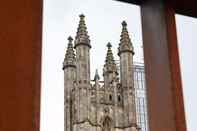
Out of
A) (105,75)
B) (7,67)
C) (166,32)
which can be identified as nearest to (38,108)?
(7,67)

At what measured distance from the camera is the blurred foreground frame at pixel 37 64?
74 cm

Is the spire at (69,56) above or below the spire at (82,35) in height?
below

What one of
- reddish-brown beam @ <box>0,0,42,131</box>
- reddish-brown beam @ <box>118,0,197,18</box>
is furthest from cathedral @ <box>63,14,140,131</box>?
reddish-brown beam @ <box>0,0,42,131</box>

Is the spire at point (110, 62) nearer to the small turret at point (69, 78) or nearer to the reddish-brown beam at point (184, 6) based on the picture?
the small turret at point (69, 78)

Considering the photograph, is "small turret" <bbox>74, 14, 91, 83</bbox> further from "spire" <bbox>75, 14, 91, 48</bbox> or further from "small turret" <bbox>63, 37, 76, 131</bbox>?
"small turret" <bbox>63, 37, 76, 131</bbox>

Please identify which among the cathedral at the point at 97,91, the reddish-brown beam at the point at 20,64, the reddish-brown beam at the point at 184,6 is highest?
the cathedral at the point at 97,91

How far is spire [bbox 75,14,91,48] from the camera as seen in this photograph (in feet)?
80.5

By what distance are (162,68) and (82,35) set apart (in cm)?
2395

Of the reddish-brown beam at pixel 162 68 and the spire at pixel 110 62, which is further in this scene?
the spire at pixel 110 62

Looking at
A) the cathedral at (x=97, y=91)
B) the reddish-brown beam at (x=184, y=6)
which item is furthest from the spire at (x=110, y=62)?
the reddish-brown beam at (x=184, y=6)

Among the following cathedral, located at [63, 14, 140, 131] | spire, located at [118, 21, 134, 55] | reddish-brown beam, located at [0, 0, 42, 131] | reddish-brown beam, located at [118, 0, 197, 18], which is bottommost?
reddish-brown beam, located at [0, 0, 42, 131]

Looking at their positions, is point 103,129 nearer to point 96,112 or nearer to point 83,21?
point 96,112

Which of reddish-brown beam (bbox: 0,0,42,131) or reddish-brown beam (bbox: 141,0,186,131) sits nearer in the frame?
reddish-brown beam (bbox: 0,0,42,131)

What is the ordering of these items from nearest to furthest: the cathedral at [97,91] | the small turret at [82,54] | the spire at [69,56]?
the cathedral at [97,91], the small turret at [82,54], the spire at [69,56]
